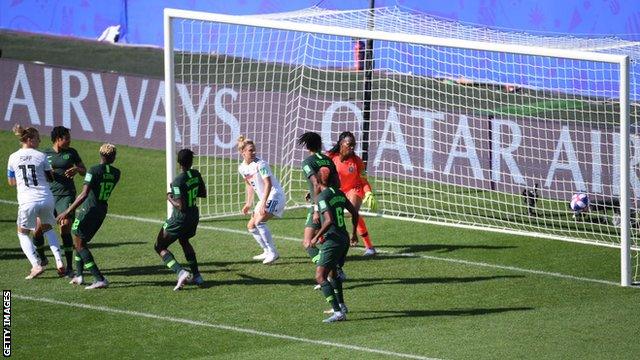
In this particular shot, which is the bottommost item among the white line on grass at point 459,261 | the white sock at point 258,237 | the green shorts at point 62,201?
the white line on grass at point 459,261

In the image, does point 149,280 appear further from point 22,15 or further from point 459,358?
point 22,15

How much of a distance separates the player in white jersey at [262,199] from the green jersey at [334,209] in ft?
10.0

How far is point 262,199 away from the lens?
1792 centimetres

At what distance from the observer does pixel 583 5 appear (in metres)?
27.9

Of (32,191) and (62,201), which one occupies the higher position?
(32,191)

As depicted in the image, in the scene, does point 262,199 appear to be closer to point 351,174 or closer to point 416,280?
point 351,174

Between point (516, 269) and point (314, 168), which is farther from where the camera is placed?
point (516, 269)

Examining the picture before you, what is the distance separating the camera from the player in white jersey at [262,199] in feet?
58.9

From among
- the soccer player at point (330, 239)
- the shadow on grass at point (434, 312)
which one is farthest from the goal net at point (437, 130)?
the soccer player at point (330, 239)

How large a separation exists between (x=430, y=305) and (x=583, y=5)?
549 inches

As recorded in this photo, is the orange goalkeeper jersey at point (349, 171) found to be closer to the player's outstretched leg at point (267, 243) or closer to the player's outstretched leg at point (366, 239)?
Answer: the player's outstretched leg at point (366, 239)

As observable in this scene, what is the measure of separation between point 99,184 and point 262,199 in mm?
2613

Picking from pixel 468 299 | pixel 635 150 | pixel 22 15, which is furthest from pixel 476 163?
pixel 22 15

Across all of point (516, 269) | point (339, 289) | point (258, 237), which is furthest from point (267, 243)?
point (516, 269)
